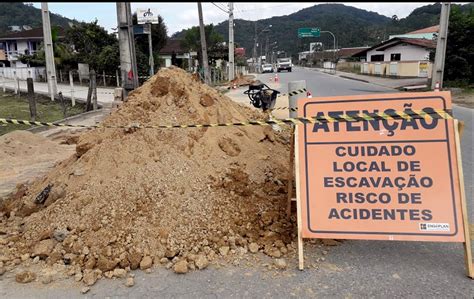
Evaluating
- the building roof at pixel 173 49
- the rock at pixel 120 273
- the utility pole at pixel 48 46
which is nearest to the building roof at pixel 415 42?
the building roof at pixel 173 49

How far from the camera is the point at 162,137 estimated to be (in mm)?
5098

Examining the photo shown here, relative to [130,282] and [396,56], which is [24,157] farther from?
[396,56]

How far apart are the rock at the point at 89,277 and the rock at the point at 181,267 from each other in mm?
705

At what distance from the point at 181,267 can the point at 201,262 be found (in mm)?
194

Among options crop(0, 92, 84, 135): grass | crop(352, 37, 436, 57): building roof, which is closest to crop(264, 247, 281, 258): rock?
crop(0, 92, 84, 135): grass

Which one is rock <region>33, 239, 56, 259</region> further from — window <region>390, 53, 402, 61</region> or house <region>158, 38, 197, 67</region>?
house <region>158, 38, 197, 67</region>

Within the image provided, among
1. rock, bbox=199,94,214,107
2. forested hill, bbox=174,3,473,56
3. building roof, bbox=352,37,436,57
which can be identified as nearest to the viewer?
rock, bbox=199,94,214,107

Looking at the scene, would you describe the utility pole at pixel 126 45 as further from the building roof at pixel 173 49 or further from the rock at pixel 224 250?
the building roof at pixel 173 49

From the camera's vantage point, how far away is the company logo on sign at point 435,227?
3678 mm

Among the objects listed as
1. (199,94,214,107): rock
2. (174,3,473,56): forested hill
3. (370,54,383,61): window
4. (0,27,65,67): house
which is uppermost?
(174,3,473,56): forested hill

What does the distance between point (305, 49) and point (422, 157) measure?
5474 inches

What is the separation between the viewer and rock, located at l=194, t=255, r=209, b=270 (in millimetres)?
3818

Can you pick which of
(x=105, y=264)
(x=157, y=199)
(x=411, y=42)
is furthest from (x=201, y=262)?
(x=411, y=42)

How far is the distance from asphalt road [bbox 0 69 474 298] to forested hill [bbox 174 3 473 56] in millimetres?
77541
